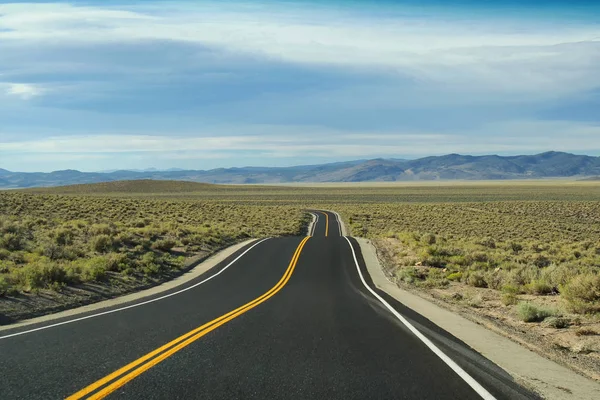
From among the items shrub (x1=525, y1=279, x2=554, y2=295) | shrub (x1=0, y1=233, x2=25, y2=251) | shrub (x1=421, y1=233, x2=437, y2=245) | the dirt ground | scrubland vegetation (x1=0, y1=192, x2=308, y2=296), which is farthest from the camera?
shrub (x1=421, y1=233, x2=437, y2=245)

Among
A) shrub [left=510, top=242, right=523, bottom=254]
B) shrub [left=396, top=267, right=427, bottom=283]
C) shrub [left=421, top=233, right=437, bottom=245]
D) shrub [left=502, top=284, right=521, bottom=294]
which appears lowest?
shrub [left=510, top=242, right=523, bottom=254]

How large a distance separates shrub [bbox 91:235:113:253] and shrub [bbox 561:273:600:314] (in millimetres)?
18503

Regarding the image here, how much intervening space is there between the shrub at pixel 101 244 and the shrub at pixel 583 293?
60.7 ft

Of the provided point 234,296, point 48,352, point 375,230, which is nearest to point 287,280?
point 234,296

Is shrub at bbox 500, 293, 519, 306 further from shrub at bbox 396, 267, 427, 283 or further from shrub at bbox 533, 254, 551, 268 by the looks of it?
shrub at bbox 533, 254, 551, 268

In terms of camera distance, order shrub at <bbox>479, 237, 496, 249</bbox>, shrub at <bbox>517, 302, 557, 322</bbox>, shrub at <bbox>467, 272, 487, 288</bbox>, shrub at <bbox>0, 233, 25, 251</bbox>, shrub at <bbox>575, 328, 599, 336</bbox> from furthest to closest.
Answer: shrub at <bbox>479, 237, 496, 249</bbox>
shrub at <bbox>0, 233, 25, 251</bbox>
shrub at <bbox>467, 272, 487, 288</bbox>
shrub at <bbox>517, 302, 557, 322</bbox>
shrub at <bbox>575, 328, 599, 336</bbox>

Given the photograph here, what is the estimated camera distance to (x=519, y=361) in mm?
7855

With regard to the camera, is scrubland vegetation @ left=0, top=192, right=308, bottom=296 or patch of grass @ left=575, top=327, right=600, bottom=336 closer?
patch of grass @ left=575, top=327, right=600, bottom=336

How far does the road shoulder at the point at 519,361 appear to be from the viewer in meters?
6.52

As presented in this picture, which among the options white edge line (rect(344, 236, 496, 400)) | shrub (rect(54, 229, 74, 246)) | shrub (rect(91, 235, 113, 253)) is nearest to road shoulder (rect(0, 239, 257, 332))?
shrub (rect(91, 235, 113, 253))

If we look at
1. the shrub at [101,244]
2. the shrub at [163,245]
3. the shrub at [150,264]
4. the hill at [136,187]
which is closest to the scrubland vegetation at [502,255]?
the shrub at [150,264]

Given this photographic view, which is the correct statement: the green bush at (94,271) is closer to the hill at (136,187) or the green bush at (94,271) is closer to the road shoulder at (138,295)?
the road shoulder at (138,295)

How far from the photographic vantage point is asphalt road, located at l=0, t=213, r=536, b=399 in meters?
6.10

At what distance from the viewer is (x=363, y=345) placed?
848 cm
